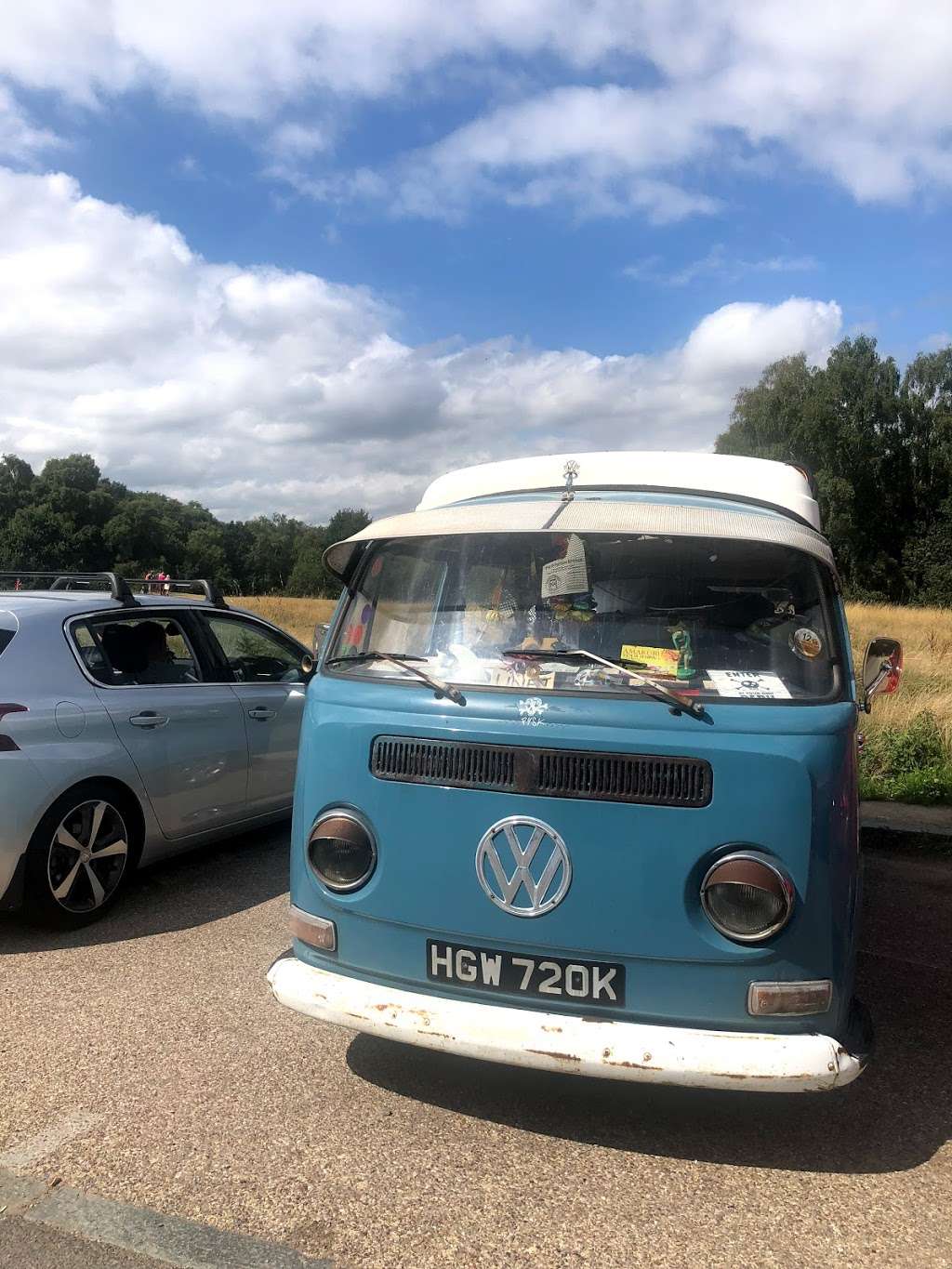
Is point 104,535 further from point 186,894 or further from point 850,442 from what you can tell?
point 186,894

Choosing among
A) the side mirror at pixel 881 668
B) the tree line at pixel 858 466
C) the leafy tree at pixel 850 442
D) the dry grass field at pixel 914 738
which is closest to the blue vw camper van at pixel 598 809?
the side mirror at pixel 881 668

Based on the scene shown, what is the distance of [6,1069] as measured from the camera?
3.53m

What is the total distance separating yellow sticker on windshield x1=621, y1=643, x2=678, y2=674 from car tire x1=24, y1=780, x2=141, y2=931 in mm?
3128

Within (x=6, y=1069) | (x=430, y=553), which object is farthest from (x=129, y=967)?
(x=430, y=553)

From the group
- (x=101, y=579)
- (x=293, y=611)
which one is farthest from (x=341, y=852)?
(x=293, y=611)

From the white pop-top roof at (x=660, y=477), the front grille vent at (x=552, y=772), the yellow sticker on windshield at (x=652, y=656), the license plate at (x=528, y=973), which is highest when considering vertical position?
the white pop-top roof at (x=660, y=477)

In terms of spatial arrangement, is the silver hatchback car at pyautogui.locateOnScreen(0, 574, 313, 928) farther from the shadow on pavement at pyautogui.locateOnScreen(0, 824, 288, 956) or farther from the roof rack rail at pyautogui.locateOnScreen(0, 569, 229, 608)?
the shadow on pavement at pyautogui.locateOnScreen(0, 824, 288, 956)

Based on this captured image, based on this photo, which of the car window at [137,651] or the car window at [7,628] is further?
the car window at [137,651]

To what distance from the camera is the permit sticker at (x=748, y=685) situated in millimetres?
3002

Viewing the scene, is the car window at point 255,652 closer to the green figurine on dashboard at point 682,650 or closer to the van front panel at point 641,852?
the van front panel at point 641,852

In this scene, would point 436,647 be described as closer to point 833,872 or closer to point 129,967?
point 833,872

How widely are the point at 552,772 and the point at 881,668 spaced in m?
1.64

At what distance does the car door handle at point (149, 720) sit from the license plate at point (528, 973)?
115 inches

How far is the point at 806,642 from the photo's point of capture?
3.18 m
